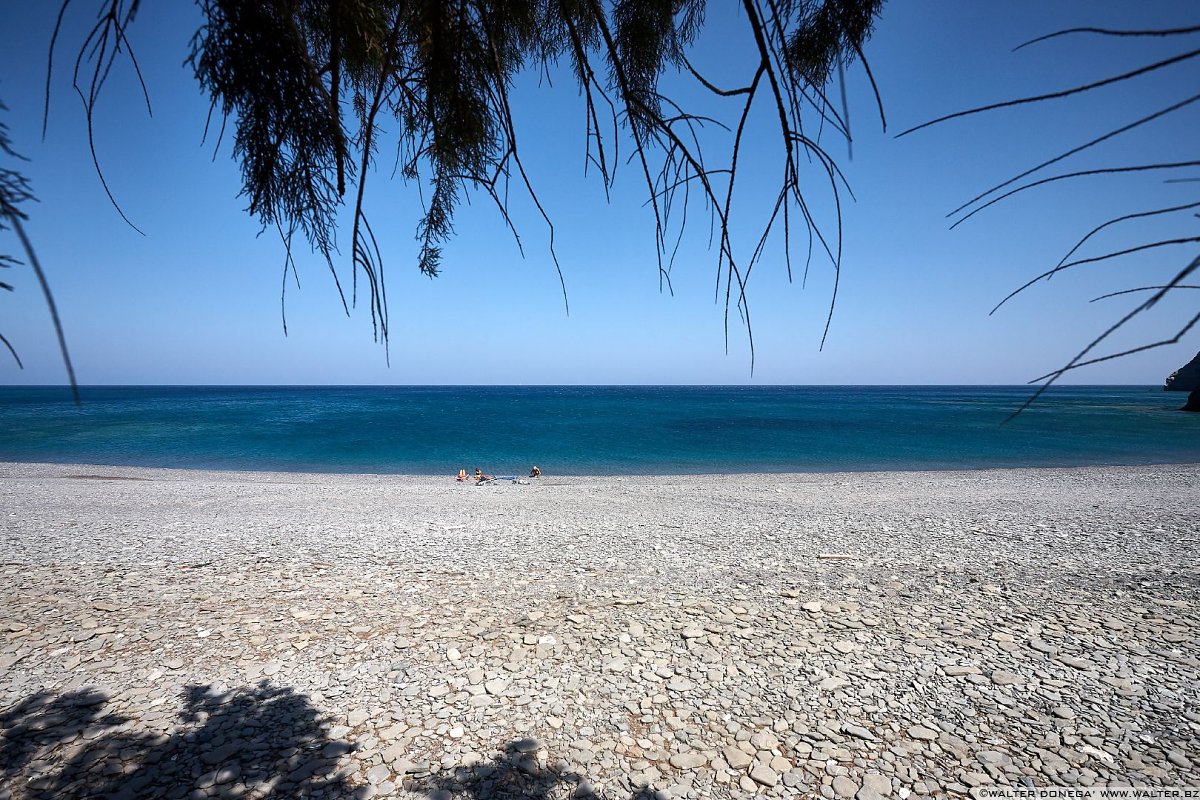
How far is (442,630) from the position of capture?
482 centimetres

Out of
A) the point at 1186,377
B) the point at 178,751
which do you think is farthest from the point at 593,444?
the point at 1186,377

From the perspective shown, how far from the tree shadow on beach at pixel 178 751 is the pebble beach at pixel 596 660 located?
0.06 feet

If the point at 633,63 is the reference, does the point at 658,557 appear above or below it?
below

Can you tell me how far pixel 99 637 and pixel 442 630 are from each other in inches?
120

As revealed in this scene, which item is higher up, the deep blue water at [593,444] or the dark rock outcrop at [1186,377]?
the dark rock outcrop at [1186,377]

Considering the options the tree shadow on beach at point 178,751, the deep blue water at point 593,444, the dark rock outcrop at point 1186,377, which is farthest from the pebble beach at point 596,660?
the dark rock outcrop at point 1186,377

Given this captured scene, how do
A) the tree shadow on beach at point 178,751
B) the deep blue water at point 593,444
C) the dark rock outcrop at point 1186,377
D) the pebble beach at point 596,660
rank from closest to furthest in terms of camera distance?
the tree shadow on beach at point 178,751, the pebble beach at point 596,660, the deep blue water at point 593,444, the dark rock outcrop at point 1186,377

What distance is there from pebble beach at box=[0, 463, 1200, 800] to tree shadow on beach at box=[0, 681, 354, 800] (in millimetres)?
17

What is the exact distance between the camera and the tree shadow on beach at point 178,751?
2934 mm

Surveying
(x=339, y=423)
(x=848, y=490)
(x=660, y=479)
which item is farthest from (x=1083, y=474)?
(x=339, y=423)

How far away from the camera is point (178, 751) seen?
3.21 metres

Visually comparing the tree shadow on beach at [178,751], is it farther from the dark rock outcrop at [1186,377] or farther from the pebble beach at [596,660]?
the dark rock outcrop at [1186,377]

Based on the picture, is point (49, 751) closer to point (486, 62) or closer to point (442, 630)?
point (442, 630)

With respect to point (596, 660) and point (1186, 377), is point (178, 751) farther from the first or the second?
point (1186, 377)
